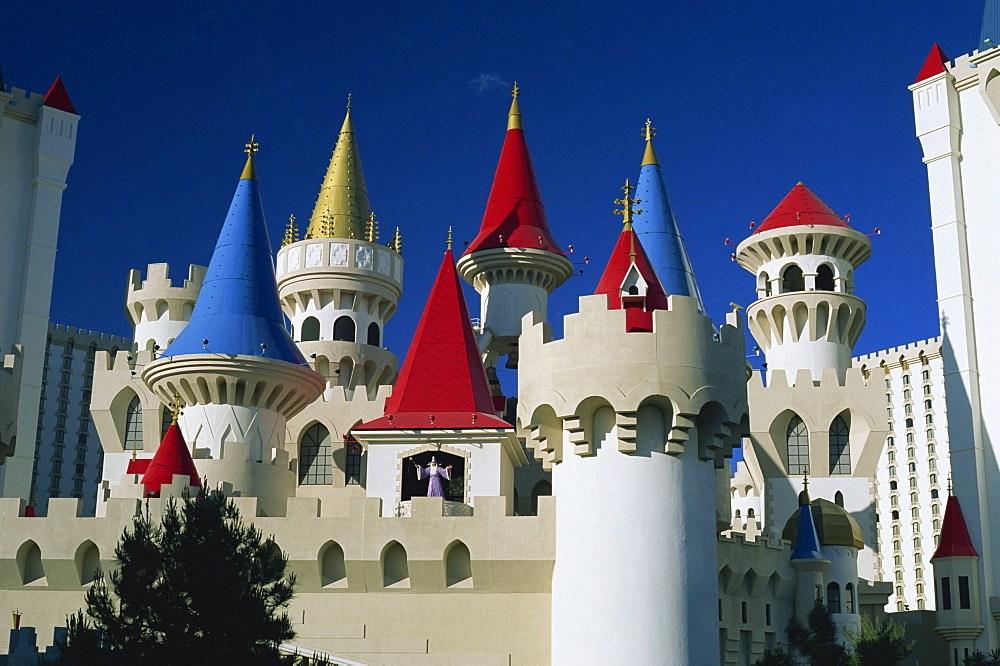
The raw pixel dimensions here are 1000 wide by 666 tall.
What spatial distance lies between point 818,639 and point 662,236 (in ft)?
40.8

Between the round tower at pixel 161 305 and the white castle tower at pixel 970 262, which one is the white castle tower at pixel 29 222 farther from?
the white castle tower at pixel 970 262

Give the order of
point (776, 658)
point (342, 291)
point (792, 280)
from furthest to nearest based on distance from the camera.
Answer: point (342, 291)
point (792, 280)
point (776, 658)

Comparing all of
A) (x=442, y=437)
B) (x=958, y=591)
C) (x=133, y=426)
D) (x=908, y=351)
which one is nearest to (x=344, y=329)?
(x=133, y=426)

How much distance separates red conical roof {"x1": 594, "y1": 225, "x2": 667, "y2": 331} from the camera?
23375 millimetres

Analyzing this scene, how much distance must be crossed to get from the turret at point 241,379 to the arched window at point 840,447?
600 inches

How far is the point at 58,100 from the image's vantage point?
36906 mm

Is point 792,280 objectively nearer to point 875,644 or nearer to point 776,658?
point 875,644

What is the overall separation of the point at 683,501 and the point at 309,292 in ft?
80.9

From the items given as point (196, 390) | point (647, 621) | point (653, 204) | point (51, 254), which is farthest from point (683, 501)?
point (51, 254)

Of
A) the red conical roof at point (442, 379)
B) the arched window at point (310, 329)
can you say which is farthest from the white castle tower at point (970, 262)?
the arched window at point (310, 329)

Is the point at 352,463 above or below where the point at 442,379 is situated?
below

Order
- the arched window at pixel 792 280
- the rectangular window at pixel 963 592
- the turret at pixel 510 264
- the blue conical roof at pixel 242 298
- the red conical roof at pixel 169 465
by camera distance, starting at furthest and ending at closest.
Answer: the turret at pixel 510 264 < the arched window at pixel 792 280 < the rectangular window at pixel 963 592 < the blue conical roof at pixel 242 298 < the red conical roof at pixel 169 465

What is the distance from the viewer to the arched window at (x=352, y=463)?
129 ft

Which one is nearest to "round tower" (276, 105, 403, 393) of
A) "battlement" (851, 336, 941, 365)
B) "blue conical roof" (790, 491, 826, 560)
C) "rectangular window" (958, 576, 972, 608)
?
"blue conical roof" (790, 491, 826, 560)
